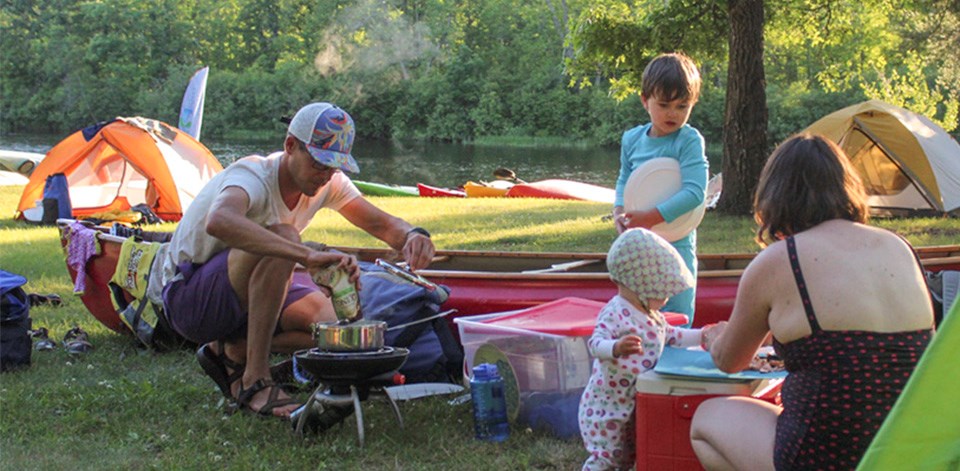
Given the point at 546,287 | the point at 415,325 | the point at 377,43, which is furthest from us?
the point at 377,43

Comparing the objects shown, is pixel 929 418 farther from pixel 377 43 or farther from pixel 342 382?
pixel 377 43

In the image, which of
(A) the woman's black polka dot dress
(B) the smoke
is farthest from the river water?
(A) the woman's black polka dot dress

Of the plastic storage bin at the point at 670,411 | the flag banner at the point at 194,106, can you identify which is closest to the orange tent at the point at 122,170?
the flag banner at the point at 194,106

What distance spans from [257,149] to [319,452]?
3031 cm

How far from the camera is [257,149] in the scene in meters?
32.9

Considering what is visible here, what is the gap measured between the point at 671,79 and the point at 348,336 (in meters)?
1.52

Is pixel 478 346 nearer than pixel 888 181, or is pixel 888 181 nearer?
pixel 478 346

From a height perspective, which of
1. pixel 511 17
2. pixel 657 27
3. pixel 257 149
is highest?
pixel 511 17

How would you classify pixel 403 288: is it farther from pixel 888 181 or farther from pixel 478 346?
pixel 888 181

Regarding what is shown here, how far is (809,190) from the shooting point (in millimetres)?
2428

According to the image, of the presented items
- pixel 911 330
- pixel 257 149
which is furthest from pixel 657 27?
pixel 257 149

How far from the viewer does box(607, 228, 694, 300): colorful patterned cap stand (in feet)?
9.74

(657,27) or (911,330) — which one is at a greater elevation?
(657,27)

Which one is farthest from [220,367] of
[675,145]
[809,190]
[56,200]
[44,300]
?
[56,200]
